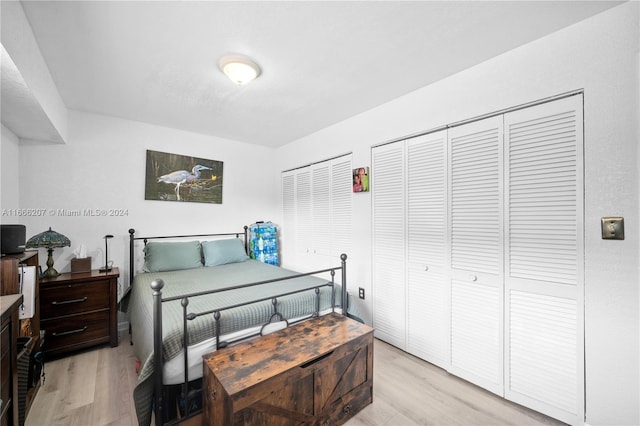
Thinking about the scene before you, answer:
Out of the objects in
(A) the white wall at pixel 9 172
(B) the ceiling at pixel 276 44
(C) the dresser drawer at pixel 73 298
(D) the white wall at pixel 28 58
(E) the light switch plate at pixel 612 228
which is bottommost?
(C) the dresser drawer at pixel 73 298

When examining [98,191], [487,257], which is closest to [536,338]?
[487,257]

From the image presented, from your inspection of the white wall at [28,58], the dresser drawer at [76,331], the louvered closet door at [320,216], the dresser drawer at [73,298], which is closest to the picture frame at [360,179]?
the louvered closet door at [320,216]

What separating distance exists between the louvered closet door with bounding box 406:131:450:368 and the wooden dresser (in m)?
2.57

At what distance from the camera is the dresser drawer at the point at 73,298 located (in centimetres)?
242

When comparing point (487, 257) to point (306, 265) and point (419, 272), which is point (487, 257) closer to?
point (419, 272)

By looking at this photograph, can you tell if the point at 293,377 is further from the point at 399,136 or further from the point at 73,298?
the point at 73,298

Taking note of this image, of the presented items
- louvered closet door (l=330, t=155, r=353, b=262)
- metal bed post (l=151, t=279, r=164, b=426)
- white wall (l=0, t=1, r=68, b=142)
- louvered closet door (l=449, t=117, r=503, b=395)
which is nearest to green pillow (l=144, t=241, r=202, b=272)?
white wall (l=0, t=1, r=68, b=142)

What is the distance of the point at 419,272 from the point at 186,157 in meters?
3.18

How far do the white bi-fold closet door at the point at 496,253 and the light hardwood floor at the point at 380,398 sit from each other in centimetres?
13

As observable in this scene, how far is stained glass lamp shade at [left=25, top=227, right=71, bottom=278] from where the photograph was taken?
96.0 inches

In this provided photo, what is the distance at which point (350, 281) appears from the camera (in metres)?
3.11

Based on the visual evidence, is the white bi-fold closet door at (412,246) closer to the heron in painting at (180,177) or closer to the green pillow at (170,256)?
the green pillow at (170,256)

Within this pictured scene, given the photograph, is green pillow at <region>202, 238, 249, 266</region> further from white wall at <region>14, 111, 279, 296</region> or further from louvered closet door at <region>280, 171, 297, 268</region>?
louvered closet door at <region>280, 171, 297, 268</region>

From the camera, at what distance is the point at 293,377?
147 cm
